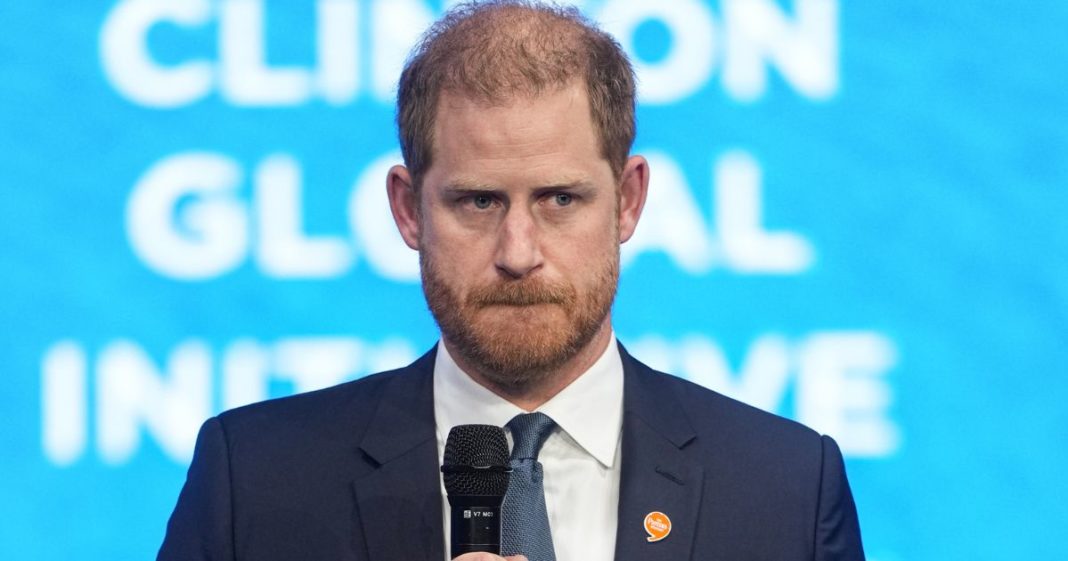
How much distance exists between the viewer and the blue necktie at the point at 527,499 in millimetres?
2832

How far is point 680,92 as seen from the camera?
14.3 feet

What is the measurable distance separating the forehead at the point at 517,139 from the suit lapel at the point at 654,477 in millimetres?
524

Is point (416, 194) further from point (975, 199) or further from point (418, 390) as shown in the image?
point (975, 199)

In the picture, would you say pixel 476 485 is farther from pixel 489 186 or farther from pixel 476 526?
pixel 489 186

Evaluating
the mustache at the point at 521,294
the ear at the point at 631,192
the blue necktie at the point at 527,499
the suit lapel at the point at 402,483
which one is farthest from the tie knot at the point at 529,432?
the ear at the point at 631,192

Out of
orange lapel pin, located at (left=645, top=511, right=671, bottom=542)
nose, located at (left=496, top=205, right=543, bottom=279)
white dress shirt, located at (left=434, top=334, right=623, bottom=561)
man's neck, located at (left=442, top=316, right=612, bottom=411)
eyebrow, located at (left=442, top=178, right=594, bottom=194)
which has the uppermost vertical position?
eyebrow, located at (left=442, top=178, right=594, bottom=194)

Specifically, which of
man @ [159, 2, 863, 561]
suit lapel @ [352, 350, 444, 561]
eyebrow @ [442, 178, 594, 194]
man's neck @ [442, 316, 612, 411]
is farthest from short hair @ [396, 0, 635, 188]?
suit lapel @ [352, 350, 444, 561]

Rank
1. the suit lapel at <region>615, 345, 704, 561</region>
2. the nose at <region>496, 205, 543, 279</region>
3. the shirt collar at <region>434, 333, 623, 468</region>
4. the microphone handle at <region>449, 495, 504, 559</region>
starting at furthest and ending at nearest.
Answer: the shirt collar at <region>434, 333, 623, 468</region> < the suit lapel at <region>615, 345, 704, 561</region> < the nose at <region>496, 205, 543, 279</region> < the microphone handle at <region>449, 495, 504, 559</region>

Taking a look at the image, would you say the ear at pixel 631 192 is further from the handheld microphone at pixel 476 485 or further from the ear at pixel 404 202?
the handheld microphone at pixel 476 485

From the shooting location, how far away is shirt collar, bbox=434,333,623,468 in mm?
3051

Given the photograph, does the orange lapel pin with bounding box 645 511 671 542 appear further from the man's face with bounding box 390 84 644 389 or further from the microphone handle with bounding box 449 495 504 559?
Answer: the microphone handle with bounding box 449 495 504 559

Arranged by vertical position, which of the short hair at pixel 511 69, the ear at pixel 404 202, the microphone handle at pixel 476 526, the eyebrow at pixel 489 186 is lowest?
the microphone handle at pixel 476 526

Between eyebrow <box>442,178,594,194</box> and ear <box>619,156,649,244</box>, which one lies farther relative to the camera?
ear <box>619,156,649,244</box>

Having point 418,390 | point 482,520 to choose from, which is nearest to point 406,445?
point 418,390
